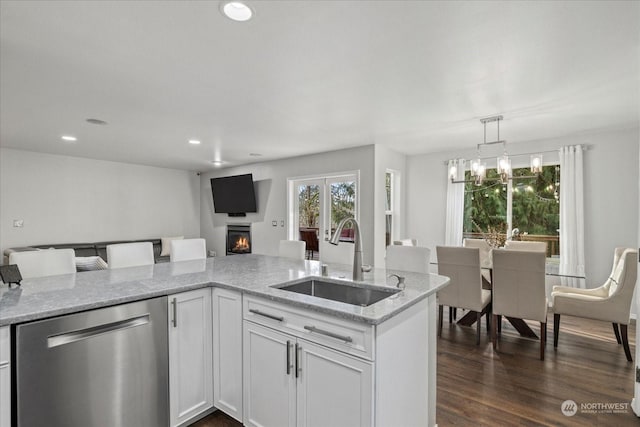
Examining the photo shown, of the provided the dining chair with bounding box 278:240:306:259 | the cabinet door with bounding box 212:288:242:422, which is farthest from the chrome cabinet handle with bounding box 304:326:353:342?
the dining chair with bounding box 278:240:306:259

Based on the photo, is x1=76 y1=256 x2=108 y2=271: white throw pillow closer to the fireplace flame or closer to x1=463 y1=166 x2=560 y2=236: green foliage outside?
the fireplace flame

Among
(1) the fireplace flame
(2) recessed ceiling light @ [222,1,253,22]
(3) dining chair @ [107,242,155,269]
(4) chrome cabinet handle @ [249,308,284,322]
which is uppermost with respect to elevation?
(2) recessed ceiling light @ [222,1,253,22]

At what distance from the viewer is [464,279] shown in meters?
3.36

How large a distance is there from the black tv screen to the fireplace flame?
60cm

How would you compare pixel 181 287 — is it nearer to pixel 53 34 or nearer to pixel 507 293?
pixel 53 34

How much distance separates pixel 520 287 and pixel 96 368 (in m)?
3.43

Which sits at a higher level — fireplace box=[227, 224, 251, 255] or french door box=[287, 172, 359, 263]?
french door box=[287, 172, 359, 263]

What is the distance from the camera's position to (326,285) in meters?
2.15

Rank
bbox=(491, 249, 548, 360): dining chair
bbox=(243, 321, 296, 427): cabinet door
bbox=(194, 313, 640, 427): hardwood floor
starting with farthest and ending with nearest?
bbox=(491, 249, 548, 360): dining chair
bbox=(194, 313, 640, 427): hardwood floor
bbox=(243, 321, 296, 427): cabinet door

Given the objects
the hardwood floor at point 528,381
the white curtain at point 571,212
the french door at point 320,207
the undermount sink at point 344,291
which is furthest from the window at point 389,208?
the undermount sink at point 344,291

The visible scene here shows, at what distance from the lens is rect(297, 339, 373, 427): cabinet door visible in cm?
137

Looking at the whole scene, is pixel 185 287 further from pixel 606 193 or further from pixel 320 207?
pixel 606 193

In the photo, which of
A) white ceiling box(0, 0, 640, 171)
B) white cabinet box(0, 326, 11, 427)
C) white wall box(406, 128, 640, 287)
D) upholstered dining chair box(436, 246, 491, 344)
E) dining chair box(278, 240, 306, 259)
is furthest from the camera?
white wall box(406, 128, 640, 287)

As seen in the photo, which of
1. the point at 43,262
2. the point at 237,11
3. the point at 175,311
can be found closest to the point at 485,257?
the point at 175,311
